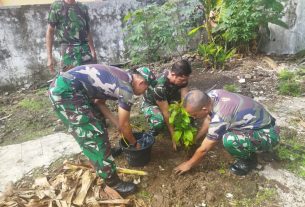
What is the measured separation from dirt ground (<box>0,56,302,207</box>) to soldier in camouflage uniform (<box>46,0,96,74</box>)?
1.27 m

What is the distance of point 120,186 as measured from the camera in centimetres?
329

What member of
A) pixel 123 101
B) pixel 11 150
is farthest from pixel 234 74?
pixel 11 150

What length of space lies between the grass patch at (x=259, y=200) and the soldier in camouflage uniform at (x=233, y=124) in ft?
1.10

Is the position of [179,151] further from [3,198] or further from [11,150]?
[11,150]

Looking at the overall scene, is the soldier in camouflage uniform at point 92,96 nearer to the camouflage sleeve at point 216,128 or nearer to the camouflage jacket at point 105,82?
the camouflage jacket at point 105,82

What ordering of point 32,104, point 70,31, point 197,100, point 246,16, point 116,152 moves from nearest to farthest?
point 197,100
point 116,152
point 70,31
point 32,104
point 246,16

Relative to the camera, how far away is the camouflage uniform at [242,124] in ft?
10.4

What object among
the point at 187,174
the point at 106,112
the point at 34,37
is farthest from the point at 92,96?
the point at 34,37

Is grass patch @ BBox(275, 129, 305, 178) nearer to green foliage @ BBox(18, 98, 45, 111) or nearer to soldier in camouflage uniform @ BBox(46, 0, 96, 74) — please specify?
soldier in camouflage uniform @ BBox(46, 0, 96, 74)

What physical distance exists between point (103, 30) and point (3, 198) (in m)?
4.85

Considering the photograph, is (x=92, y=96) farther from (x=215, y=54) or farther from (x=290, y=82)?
(x=290, y=82)

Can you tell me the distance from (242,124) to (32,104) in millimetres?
4438

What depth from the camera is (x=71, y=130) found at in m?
3.09

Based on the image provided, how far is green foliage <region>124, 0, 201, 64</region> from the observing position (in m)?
6.30
